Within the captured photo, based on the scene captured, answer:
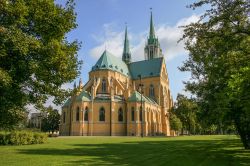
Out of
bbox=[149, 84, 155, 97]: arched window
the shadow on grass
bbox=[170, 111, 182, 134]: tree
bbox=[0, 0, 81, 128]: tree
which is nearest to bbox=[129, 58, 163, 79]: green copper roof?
bbox=[149, 84, 155, 97]: arched window

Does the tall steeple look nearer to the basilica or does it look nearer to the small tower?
the small tower

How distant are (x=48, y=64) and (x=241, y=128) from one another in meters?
16.5

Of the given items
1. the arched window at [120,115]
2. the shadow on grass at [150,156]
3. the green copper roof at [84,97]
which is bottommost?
the shadow on grass at [150,156]

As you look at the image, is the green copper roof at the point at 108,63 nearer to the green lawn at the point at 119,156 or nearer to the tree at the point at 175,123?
the tree at the point at 175,123

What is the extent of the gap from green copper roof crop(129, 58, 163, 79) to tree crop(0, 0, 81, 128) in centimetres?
7295

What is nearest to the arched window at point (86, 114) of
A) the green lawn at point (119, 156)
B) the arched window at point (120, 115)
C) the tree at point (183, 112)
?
the arched window at point (120, 115)

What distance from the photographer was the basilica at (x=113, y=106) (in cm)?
6656

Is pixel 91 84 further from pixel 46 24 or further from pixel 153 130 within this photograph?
pixel 46 24

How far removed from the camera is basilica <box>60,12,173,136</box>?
218 feet

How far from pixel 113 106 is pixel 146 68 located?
3016cm

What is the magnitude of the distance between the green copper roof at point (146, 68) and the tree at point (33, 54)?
72.9 metres

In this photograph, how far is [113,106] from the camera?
68.3 meters

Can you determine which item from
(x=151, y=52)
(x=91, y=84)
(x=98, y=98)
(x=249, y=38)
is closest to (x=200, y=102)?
(x=249, y=38)

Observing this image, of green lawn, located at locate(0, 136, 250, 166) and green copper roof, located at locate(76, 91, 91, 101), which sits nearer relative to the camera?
green lawn, located at locate(0, 136, 250, 166)
